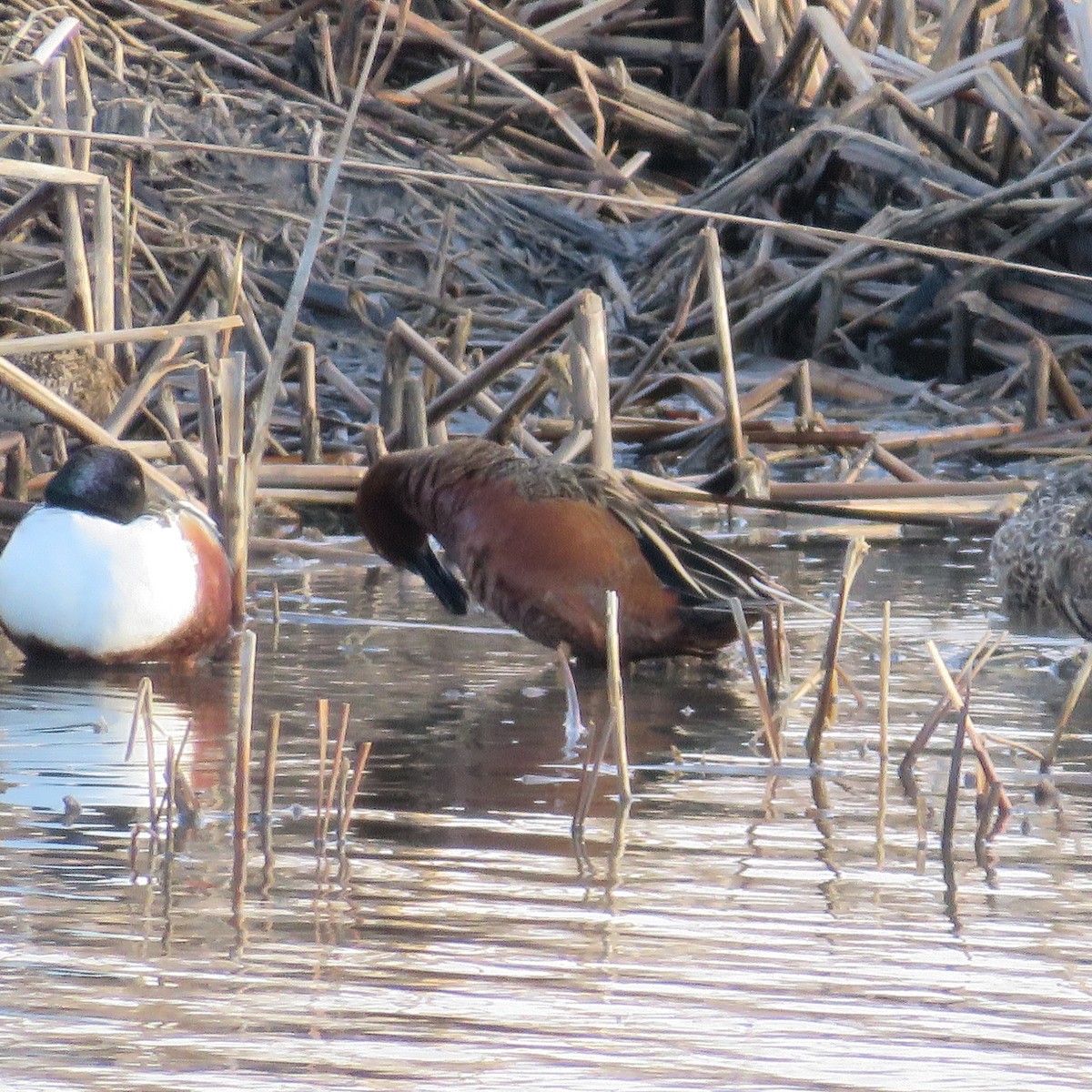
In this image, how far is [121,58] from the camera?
1055cm

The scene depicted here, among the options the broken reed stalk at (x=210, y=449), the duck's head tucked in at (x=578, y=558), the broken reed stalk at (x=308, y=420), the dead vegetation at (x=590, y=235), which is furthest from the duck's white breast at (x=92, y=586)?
the broken reed stalk at (x=308, y=420)

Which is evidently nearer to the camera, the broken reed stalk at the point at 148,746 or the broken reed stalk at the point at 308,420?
the broken reed stalk at the point at 148,746

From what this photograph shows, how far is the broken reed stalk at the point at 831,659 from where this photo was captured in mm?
3918

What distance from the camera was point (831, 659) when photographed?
3.96m

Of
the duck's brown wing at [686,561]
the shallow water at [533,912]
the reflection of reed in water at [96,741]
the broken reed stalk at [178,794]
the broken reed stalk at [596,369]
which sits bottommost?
the reflection of reed in water at [96,741]

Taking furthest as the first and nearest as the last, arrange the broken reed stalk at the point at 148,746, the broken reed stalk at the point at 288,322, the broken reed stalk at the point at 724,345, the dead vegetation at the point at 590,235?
the dead vegetation at the point at 590,235 < the broken reed stalk at the point at 724,345 < the broken reed stalk at the point at 288,322 < the broken reed stalk at the point at 148,746

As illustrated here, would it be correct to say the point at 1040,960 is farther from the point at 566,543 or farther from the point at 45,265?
the point at 45,265

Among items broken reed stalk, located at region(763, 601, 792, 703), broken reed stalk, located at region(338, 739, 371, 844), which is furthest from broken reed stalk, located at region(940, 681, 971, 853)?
broken reed stalk, located at region(763, 601, 792, 703)

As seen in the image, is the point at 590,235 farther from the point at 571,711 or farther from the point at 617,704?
→ the point at 617,704

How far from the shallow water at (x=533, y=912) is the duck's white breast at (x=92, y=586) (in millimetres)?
216

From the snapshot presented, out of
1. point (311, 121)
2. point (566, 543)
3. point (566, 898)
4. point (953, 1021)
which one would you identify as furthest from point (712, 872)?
point (311, 121)

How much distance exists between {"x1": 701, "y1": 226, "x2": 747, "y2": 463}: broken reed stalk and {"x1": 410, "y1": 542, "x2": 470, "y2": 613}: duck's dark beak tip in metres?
1.82

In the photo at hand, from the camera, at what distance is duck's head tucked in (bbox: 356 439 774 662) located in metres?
4.93

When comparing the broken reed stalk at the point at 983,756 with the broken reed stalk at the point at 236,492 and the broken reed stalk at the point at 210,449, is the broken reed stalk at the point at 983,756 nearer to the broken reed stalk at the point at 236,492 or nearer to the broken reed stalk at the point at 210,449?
the broken reed stalk at the point at 236,492
